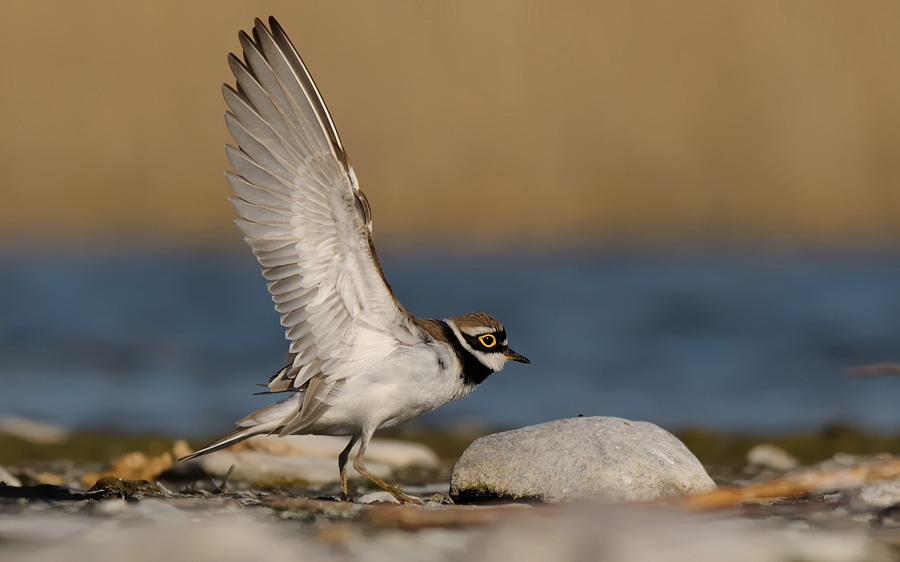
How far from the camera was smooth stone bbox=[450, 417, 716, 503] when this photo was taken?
20.5ft

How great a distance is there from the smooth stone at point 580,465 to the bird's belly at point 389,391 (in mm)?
537

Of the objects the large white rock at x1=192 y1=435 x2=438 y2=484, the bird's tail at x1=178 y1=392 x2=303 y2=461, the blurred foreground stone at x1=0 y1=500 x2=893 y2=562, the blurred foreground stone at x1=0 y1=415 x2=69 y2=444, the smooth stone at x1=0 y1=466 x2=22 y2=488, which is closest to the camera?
the blurred foreground stone at x1=0 y1=500 x2=893 y2=562

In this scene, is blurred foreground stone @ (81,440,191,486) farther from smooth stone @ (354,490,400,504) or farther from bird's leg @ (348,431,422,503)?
smooth stone @ (354,490,400,504)

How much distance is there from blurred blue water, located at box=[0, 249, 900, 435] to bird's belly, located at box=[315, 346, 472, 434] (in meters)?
4.48

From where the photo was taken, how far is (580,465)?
6324mm

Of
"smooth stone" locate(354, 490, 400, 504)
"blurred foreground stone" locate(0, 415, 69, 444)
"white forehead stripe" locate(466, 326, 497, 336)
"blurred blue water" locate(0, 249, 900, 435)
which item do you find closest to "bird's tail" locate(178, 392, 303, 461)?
"smooth stone" locate(354, 490, 400, 504)

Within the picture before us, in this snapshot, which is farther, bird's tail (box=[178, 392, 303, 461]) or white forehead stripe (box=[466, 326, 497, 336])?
white forehead stripe (box=[466, 326, 497, 336])

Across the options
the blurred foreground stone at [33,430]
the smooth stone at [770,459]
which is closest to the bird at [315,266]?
the smooth stone at [770,459]

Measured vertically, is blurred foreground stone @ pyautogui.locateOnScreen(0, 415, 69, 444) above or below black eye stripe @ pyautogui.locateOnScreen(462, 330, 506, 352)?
below

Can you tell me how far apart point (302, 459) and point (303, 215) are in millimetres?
2638

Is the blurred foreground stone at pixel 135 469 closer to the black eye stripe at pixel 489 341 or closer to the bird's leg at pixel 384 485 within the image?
the bird's leg at pixel 384 485

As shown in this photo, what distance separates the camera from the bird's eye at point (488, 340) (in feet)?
23.8

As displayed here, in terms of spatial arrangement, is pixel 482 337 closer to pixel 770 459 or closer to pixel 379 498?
pixel 379 498

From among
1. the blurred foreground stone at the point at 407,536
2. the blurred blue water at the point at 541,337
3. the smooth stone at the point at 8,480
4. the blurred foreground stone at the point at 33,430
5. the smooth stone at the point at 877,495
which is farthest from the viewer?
the blurred blue water at the point at 541,337
